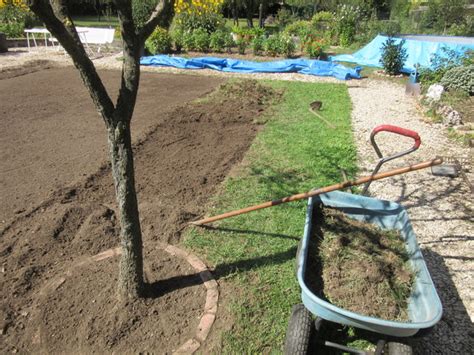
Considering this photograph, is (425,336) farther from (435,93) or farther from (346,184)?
(435,93)

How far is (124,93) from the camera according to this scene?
8.05 ft

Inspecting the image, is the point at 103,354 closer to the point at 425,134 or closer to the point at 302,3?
the point at 425,134

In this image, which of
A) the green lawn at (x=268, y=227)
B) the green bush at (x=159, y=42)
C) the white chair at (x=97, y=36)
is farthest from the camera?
the white chair at (x=97, y=36)

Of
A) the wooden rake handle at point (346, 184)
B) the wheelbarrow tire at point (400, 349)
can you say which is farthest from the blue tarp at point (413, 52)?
the wheelbarrow tire at point (400, 349)

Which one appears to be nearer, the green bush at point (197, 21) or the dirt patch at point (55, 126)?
the dirt patch at point (55, 126)

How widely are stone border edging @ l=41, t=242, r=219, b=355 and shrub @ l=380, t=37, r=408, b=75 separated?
11680 mm

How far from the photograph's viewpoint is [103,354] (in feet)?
8.91

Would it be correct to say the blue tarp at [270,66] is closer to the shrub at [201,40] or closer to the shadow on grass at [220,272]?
the shrub at [201,40]

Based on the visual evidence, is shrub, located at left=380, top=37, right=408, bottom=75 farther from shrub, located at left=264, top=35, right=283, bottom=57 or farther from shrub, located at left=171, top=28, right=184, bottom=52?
shrub, located at left=171, top=28, right=184, bottom=52

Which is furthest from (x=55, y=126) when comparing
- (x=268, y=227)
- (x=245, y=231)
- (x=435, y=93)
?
(x=435, y=93)

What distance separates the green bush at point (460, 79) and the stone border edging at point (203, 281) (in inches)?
372

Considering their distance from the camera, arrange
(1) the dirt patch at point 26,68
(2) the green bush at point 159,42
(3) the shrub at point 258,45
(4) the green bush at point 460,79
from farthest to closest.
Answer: (3) the shrub at point 258,45 < (2) the green bush at point 159,42 < (1) the dirt patch at point 26,68 < (4) the green bush at point 460,79

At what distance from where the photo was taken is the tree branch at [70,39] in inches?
73.8

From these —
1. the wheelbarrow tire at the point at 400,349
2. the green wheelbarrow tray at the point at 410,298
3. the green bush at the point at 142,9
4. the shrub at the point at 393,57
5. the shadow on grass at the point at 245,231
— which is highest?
the green bush at the point at 142,9
